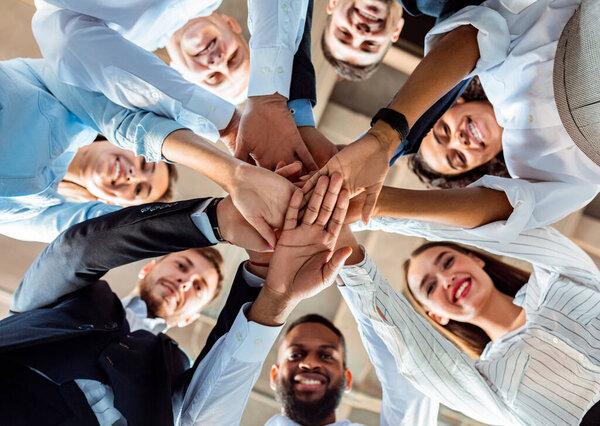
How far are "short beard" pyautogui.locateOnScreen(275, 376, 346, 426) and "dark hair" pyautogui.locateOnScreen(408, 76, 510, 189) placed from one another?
47.1 inches

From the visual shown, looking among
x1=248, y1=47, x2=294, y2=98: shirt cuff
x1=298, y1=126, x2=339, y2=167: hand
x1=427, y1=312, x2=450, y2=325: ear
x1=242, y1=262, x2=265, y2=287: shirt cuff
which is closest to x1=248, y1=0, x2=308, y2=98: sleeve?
x1=248, y1=47, x2=294, y2=98: shirt cuff

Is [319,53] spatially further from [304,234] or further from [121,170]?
[304,234]

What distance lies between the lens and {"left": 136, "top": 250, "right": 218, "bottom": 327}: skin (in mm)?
2375

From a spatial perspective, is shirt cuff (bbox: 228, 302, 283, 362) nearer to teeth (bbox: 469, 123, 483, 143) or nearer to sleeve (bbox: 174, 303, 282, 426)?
sleeve (bbox: 174, 303, 282, 426)

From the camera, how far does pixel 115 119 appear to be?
1.46 m

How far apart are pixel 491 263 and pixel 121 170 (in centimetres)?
193

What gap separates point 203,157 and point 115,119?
366mm

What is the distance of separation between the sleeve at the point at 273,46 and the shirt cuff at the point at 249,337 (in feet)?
2.51

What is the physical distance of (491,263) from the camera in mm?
2375

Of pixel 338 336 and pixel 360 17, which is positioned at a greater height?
pixel 360 17

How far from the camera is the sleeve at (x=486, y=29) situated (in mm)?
1277

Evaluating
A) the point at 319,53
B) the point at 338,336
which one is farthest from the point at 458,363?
the point at 319,53

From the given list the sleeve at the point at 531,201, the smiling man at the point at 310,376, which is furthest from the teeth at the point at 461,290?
the sleeve at the point at 531,201

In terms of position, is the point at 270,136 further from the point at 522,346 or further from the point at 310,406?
the point at 310,406
